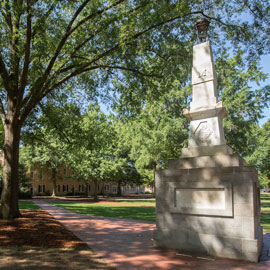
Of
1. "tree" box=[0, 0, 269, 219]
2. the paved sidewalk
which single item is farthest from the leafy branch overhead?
the paved sidewalk

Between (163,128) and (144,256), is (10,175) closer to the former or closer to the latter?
(144,256)

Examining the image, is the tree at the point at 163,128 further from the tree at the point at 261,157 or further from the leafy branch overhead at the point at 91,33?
the leafy branch overhead at the point at 91,33

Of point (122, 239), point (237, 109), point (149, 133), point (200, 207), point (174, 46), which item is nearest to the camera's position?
point (200, 207)

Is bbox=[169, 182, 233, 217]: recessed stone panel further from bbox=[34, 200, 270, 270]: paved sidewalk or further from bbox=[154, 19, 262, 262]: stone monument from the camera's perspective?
bbox=[34, 200, 270, 270]: paved sidewalk

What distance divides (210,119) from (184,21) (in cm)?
511

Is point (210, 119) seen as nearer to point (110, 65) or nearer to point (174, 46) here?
point (174, 46)

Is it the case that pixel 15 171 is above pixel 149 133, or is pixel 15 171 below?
below

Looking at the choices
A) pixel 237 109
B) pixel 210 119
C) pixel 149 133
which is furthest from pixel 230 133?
pixel 210 119

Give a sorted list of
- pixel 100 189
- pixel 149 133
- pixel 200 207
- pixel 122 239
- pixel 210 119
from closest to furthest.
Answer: pixel 200 207
pixel 210 119
pixel 122 239
pixel 149 133
pixel 100 189

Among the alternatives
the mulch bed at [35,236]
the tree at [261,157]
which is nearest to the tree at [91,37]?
the mulch bed at [35,236]

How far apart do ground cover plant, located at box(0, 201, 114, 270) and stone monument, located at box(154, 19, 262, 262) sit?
2.11 metres

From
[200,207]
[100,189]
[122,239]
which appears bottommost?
[100,189]

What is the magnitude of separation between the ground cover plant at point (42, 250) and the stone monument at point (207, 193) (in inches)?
83.2

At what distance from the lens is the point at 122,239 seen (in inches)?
296
